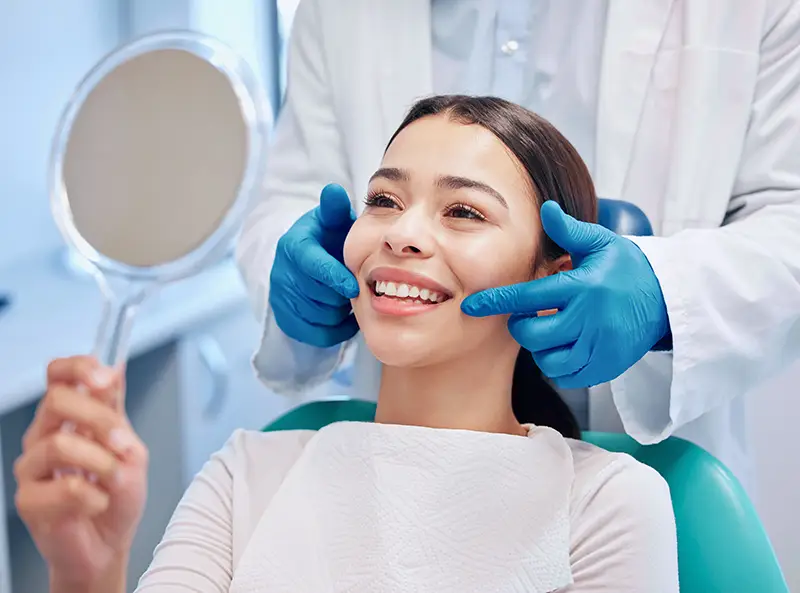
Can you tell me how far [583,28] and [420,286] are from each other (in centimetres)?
49

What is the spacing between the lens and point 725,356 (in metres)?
0.96

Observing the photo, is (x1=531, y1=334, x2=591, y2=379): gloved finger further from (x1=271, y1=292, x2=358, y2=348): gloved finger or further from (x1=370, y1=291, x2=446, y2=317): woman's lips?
(x1=271, y1=292, x2=358, y2=348): gloved finger

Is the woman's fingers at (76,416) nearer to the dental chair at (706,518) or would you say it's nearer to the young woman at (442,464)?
the young woman at (442,464)

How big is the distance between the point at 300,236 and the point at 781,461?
973mm

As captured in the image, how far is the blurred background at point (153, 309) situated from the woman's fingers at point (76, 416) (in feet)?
2.21

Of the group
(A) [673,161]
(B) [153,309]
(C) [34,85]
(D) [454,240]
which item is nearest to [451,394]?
(D) [454,240]

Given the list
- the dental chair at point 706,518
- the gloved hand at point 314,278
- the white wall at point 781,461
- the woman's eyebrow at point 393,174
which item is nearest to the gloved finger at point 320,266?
the gloved hand at point 314,278

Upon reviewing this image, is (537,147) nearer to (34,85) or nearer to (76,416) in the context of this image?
(76,416)

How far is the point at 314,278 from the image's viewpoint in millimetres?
1039

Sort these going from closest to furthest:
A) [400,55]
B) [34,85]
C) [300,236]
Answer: [300,236], [400,55], [34,85]

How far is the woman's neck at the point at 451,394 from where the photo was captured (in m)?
0.99

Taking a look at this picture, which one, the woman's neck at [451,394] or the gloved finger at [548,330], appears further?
the woman's neck at [451,394]

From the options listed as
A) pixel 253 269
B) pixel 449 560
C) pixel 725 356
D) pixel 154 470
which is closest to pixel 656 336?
pixel 725 356

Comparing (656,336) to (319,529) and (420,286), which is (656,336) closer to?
(420,286)
